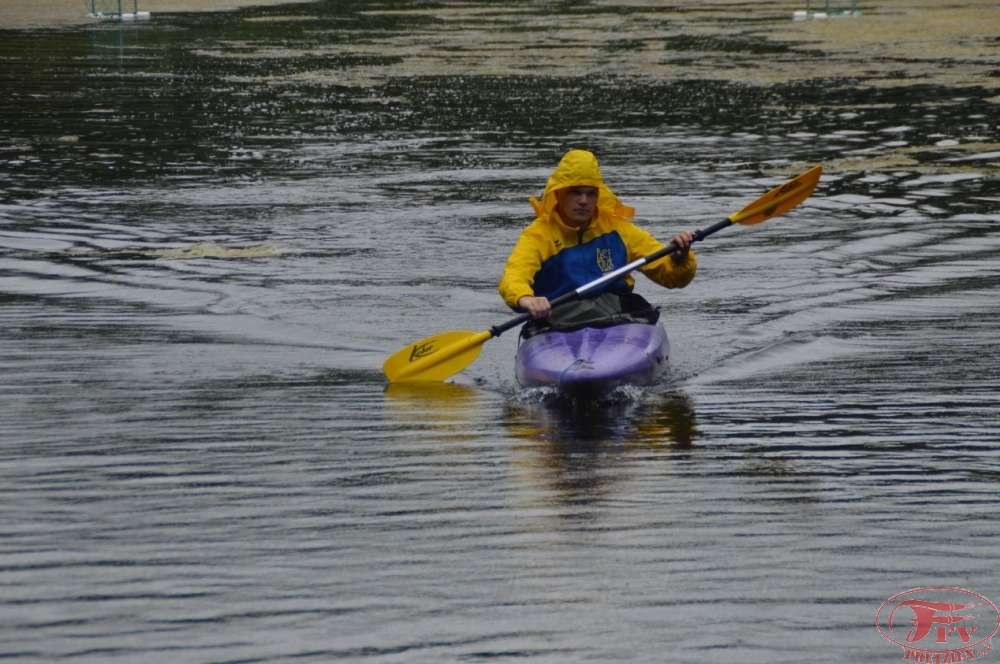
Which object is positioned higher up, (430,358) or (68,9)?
(68,9)

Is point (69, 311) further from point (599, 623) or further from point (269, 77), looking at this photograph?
point (269, 77)

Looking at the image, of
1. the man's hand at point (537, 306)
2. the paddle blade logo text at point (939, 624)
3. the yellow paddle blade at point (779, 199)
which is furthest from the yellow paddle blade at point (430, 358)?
the paddle blade logo text at point (939, 624)

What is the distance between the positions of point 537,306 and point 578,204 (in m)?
0.79

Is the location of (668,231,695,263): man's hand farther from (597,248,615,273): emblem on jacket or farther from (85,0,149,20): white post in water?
(85,0,149,20): white post in water

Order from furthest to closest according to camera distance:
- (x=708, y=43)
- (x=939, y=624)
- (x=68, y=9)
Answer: (x=68, y=9)
(x=708, y=43)
(x=939, y=624)

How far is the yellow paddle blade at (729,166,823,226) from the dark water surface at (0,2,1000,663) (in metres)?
0.72

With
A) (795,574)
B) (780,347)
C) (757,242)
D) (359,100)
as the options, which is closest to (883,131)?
(757,242)

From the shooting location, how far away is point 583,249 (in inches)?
345

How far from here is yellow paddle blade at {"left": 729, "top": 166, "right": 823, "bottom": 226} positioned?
31.8 feet

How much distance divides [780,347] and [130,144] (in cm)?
1109

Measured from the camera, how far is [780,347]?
30.8 feet

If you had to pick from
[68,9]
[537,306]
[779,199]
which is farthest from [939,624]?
[68,9]

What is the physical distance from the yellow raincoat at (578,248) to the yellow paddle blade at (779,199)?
917 millimetres

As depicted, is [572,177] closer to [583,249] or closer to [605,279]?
[583,249]
